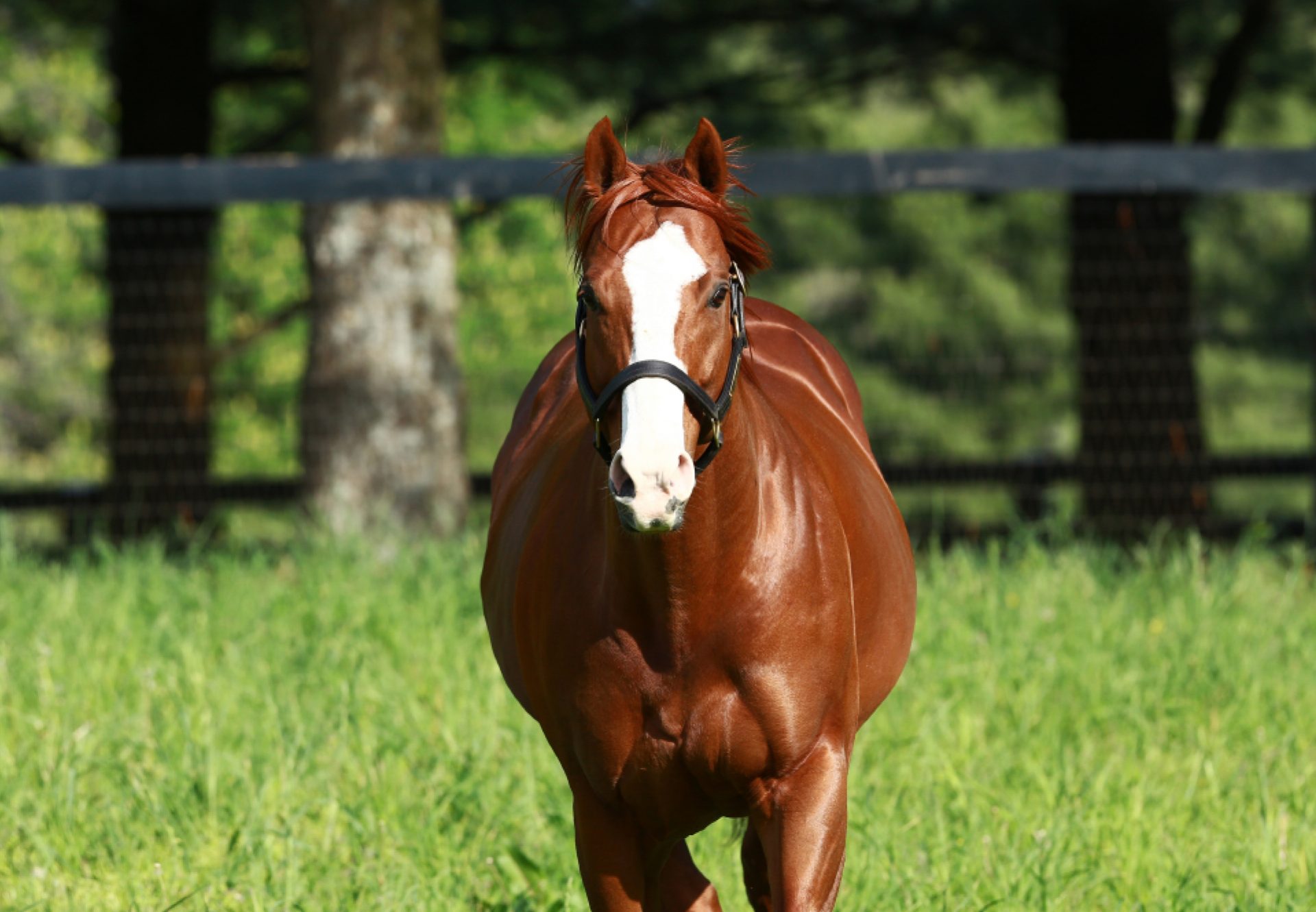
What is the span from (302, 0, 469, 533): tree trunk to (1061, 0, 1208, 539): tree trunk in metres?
3.21

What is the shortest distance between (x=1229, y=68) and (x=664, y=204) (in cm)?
681

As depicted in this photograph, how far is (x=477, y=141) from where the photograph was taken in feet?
51.1

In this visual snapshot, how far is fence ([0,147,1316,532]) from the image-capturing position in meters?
6.09

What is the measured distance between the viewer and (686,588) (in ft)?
7.75

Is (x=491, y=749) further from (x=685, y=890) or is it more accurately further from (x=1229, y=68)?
(x=1229, y=68)

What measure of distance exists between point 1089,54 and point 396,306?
13.9ft

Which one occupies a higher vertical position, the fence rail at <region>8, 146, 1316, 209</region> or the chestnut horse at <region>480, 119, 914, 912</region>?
the fence rail at <region>8, 146, 1316, 209</region>

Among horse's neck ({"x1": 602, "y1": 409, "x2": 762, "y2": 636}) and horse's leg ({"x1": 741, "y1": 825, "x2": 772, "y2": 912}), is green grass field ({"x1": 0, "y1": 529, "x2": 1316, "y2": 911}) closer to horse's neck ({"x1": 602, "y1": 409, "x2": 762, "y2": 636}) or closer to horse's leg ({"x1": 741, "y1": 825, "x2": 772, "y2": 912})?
horse's leg ({"x1": 741, "y1": 825, "x2": 772, "y2": 912})

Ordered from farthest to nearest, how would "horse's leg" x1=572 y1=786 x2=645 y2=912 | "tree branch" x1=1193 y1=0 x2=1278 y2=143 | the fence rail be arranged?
1. "tree branch" x1=1193 y1=0 x2=1278 y2=143
2. the fence rail
3. "horse's leg" x1=572 y1=786 x2=645 y2=912

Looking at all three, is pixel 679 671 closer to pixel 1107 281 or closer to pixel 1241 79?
pixel 1107 281

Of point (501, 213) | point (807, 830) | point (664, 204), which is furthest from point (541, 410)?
point (501, 213)

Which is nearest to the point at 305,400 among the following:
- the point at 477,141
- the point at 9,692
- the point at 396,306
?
the point at 396,306

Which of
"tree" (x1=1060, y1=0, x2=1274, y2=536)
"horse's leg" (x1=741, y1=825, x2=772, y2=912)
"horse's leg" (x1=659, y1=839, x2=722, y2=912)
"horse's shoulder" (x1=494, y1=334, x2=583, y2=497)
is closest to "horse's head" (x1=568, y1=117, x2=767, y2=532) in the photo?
"horse's shoulder" (x1=494, y1=334, x2=583, y2=497)

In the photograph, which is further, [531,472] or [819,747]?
[531,472]
